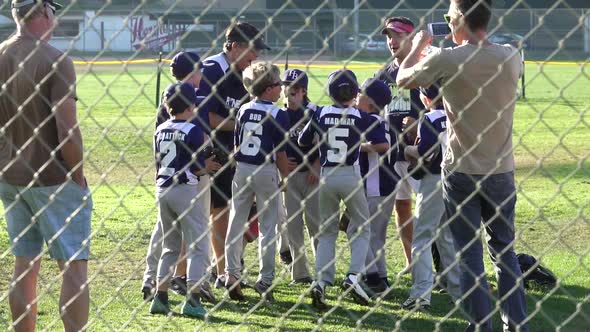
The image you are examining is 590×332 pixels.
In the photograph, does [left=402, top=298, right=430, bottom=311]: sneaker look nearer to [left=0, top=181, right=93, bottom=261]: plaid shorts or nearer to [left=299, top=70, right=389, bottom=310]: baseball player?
[left=299, top=70, right=389, bottom=310]: baseball player

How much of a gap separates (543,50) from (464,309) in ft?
92.5

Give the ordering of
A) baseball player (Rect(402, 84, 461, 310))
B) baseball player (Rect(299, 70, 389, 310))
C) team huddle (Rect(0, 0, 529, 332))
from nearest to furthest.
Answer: team huddle (Rect(0, 0, 529, 332)) < baseball player (Rect(299, 70, 389, 310)) < baseball player (Rect(402, 84, 461, 310))

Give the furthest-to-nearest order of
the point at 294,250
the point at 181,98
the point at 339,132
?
the point at 294,250
the point at 339,132
the point at 181,98

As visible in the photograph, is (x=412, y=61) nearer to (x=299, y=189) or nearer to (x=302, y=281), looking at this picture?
(x=299, y=189)

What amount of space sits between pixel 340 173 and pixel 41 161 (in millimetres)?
2526

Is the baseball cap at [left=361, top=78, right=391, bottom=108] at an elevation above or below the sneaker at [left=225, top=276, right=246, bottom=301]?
above

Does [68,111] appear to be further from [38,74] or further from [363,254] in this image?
[363,254]

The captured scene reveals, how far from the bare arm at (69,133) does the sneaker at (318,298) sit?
2.32m

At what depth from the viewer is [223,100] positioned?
7.46 metres

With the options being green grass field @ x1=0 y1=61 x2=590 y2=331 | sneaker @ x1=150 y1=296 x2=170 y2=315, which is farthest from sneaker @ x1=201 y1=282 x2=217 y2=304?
sneaker @ x1=150 y1=296 x2=170 y2=315

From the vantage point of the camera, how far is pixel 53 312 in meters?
6.61

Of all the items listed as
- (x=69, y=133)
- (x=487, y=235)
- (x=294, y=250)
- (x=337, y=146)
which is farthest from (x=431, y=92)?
(x=69, y=133)

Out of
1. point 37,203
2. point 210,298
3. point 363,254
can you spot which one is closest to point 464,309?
point 363,254

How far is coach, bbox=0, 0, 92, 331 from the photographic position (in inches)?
189
